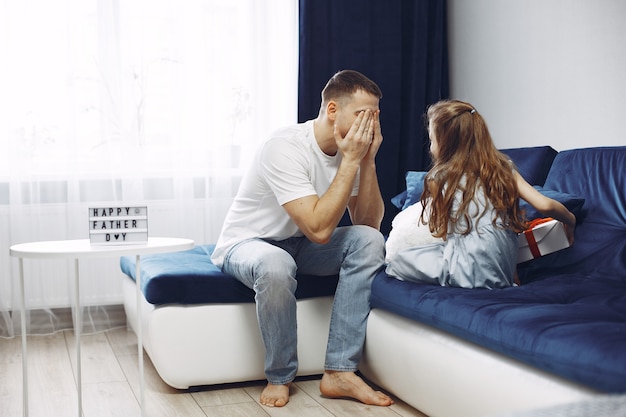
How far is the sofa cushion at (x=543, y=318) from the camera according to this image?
1.50 meters

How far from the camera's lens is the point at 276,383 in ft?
7.94

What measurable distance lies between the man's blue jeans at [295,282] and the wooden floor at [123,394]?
14cm

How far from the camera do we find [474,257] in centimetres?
218

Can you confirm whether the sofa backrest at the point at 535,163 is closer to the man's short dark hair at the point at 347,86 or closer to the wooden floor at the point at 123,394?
the man's short dark hair at the point at 347,86

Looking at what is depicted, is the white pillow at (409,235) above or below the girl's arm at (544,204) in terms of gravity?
below

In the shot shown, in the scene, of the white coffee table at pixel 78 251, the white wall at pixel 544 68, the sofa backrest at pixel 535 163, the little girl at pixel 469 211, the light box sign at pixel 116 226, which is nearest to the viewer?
the white coffee table at pixel 78 251

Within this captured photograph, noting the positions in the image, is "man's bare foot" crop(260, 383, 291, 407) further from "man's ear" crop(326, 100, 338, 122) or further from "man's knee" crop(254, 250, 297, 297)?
"man's ear" crop(326, 100, 338, 122)

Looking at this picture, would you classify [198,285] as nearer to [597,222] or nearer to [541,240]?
[541,240]

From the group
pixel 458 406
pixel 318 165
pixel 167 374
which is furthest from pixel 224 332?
pixel 458 406

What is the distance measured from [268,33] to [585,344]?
2677mm

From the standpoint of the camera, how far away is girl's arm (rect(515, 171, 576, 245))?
2.22 metres

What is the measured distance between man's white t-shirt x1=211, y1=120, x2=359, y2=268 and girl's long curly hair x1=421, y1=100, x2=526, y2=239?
1.26 ft

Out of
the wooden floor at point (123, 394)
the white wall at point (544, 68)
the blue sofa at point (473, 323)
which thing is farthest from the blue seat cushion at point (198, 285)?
the white wall at point (544, 68)

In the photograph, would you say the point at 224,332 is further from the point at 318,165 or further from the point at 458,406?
the point at 458,406
